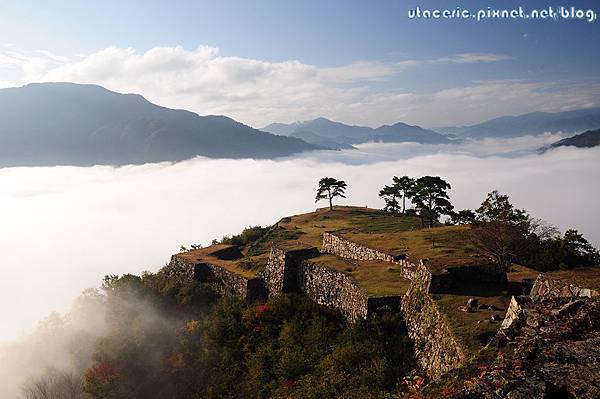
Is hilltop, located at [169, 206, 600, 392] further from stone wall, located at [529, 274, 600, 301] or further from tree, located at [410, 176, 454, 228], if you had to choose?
tree, located at [410, 176, 454, 228]

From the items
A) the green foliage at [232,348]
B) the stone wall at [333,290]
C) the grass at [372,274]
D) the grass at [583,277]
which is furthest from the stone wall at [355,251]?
the grass at [583,277]

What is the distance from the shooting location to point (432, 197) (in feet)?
185

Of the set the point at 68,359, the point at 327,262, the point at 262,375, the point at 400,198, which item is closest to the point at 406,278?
the point at 327,262

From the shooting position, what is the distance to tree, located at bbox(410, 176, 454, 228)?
55.2 metres

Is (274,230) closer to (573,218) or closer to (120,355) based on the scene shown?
(120,355)

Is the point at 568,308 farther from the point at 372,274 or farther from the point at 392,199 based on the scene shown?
the point at 392,199

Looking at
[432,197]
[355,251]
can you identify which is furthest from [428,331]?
[432,197]

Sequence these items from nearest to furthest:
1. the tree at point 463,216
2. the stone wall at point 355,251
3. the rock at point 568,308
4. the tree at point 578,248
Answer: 1. the rock at point 568,308
2. the tree at point 578,248
3. the stone wall at point 355,251
4. the tree at point 463,216

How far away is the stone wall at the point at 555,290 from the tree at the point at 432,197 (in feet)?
130

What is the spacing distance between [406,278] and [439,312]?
8.66 metres

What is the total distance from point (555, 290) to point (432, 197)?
140 ft

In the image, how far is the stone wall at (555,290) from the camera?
13590mm

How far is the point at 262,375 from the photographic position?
25.4 meters

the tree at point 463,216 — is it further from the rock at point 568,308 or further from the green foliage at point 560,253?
the rock at point 568,308
